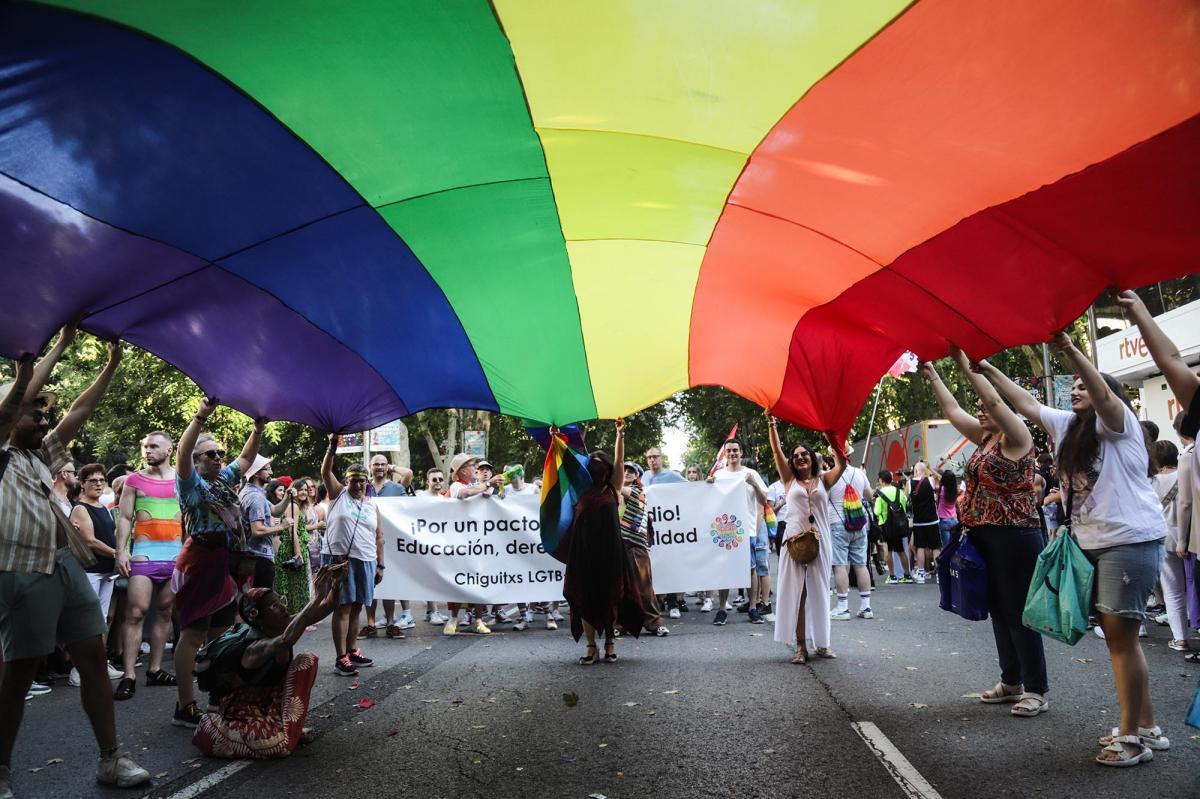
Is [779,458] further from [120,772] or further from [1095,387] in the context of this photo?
[120,772]

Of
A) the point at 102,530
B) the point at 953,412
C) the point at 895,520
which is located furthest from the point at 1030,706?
the point at 895,520

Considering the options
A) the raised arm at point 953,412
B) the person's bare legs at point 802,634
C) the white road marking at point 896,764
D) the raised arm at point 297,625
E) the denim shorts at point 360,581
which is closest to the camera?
the white road marking at point 896,764

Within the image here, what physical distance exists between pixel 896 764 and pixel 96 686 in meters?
4.21

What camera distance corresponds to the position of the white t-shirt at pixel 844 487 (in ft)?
38.8

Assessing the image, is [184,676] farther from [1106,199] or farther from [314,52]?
[1106,199]

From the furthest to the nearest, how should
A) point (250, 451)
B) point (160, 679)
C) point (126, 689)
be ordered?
1. point (160, 679)
2. point (126, 689)
3. point (250, 451)

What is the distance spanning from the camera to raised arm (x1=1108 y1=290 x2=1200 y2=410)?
397cm

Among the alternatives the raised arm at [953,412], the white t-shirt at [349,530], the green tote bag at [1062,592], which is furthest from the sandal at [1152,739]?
the white t-shirt at [349,530]

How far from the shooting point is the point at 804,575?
801 centimetres

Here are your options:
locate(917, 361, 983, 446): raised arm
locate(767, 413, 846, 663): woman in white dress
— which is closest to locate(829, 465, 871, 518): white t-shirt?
locate(767, 413, 846, 663): woman in white dress

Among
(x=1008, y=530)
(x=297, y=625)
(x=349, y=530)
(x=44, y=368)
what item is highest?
(x=44, y=368)

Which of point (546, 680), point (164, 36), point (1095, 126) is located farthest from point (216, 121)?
point (546, 680)

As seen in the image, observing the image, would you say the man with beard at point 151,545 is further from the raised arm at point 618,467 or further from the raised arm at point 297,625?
the raised arm at point 618,467

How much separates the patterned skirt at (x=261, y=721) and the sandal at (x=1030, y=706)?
4501mm
